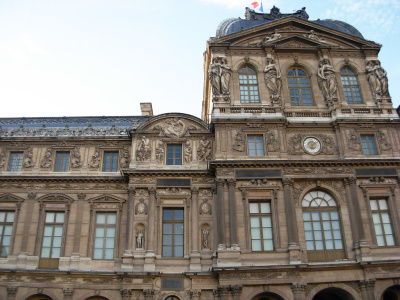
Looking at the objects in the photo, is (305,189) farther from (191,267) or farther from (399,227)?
(191,267)

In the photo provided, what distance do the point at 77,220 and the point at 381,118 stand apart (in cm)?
2058

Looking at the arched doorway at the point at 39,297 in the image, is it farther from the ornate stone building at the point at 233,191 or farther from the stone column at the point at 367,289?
the stone column at the point at 367,289

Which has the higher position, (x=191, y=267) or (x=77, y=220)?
(x=77, y=220)

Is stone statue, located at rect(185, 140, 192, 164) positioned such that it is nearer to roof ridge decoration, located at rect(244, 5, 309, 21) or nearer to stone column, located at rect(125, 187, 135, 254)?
stone column, located at rect(125, 187, 135, 254)

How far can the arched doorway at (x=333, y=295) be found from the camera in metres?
23.3

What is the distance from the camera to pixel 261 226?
80.2 ft

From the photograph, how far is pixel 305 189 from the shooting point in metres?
25.4

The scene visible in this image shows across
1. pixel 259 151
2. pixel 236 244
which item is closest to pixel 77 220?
pixel 236 244

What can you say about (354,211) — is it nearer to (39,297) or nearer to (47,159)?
(39,297)

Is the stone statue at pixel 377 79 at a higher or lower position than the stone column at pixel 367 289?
higher

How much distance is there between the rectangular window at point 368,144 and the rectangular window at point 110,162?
16.2 metres

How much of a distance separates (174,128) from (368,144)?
12.7 m

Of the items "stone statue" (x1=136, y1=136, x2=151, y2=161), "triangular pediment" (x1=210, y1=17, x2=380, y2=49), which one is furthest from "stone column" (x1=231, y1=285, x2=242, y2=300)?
"triangular pediment" (x1=210, y1=17, x2=380, y2=49)

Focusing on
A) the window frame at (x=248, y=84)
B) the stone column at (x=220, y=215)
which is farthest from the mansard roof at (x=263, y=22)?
the stone column at (x=220, y=215)
